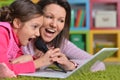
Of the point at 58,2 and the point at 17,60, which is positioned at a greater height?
the point at 58,2

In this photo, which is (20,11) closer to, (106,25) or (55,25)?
(55,25)

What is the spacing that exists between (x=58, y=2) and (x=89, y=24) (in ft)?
4.88

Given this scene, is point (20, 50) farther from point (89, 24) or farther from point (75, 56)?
point (89, 24)

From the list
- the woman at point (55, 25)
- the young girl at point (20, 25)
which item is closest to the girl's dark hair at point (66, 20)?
the woman at point (55, 25)

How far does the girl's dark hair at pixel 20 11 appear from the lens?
56.6 inches

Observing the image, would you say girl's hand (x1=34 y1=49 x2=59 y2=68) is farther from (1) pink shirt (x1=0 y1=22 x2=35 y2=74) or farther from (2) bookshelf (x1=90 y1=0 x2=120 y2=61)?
(2) bookshelf (x1=90 y1=0 x2=120 y2=61)

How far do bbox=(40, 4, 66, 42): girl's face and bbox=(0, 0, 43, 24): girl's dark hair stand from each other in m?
0.12

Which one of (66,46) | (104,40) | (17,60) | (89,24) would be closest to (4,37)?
(17,60)

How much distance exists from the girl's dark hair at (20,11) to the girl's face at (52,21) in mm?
124

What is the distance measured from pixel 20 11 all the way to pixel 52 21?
0.67 feet

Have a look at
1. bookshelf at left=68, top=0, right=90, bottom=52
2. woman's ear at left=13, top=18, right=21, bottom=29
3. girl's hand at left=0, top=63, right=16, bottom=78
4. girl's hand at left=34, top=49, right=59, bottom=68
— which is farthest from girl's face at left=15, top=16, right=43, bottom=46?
bookshelf at left=68, top=0, right=90, bottom=52

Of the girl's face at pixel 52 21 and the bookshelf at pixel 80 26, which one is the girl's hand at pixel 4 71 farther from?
the bookshelf at pixel 80 26

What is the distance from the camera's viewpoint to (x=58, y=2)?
1.65 meters

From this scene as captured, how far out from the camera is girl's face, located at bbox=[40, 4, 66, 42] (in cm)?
160
